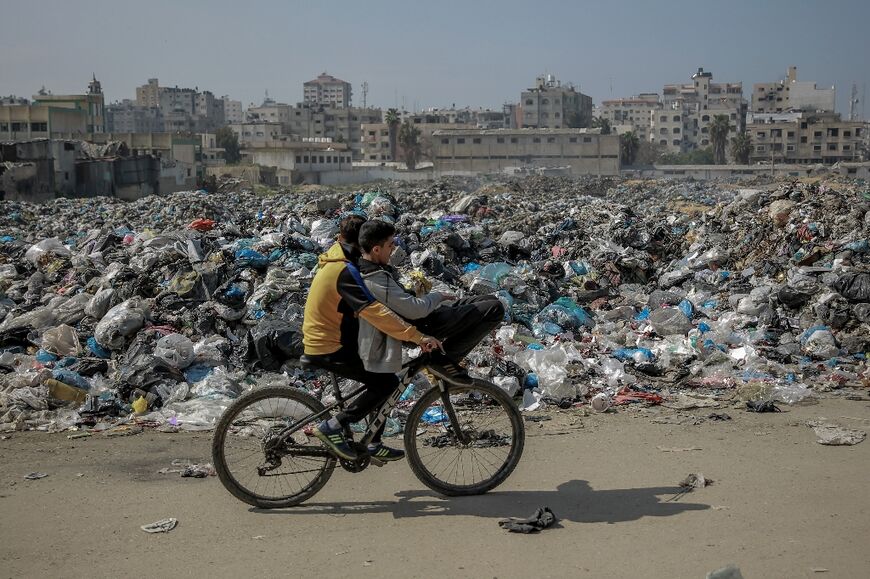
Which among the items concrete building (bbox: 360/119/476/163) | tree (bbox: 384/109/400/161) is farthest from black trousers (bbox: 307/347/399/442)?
concrete building (bbox: 360/119/476/163)

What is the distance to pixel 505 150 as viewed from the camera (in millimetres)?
83125

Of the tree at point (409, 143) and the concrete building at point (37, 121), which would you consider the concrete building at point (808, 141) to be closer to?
the tree at point (409, 143)

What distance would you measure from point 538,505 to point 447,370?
2.50 ft

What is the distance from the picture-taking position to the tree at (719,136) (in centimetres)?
8512

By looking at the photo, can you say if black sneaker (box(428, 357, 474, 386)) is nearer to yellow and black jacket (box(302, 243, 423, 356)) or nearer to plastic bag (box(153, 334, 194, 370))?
yellow and black jacket (box(302, 243, 423, 356))

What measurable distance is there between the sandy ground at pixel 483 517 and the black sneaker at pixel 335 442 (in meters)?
0.26

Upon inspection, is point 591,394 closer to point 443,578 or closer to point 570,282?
point 443,578

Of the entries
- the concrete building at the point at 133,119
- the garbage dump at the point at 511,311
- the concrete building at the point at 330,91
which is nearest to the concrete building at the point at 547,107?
the concrete building at the point at 133,119

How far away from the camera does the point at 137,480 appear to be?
15.1 feet

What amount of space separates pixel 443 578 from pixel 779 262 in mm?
8830

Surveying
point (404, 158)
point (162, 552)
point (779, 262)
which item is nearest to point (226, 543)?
point (162, 552)

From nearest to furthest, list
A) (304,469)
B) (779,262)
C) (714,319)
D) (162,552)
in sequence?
(162,552) < (304,469) < (714,319) < (779,262)

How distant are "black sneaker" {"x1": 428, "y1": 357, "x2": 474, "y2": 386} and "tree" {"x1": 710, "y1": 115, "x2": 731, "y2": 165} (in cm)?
8673

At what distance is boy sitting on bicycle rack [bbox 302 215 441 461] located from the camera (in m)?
4.02
